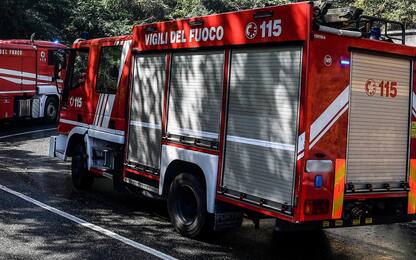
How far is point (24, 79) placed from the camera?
18.8 m

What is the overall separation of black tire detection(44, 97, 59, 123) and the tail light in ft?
54.4

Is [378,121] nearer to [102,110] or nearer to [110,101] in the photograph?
[110,101]

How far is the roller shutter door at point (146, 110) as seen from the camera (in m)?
7.13

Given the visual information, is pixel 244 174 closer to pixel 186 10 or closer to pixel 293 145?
pixel 293 145

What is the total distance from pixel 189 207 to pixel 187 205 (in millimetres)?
42

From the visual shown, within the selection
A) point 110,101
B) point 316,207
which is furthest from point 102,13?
point 316,207

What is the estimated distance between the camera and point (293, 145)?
516 cm

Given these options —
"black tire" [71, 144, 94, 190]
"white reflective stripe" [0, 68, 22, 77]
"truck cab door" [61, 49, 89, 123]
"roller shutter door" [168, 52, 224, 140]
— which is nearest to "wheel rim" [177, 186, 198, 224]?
"roller shutter door" [168, 52, 224, 140]

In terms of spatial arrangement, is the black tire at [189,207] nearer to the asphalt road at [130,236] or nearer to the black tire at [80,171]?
the asphalt road at [130,236]

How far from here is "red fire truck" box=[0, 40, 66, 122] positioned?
18062 millimetres

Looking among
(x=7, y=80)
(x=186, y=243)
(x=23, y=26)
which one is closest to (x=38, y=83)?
(x=7, y=80)

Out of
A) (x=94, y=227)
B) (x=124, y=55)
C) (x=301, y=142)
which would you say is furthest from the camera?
(x=124, y=55)

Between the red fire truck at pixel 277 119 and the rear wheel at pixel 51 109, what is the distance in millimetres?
13557

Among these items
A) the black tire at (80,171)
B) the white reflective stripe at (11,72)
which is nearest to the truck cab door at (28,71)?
the white reflective stripe at (11,72)
